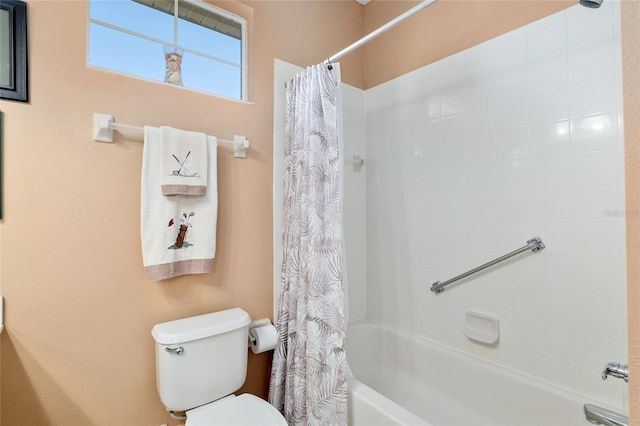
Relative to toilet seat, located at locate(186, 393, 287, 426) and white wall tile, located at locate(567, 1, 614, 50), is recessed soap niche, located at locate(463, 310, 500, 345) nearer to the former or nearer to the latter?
toilet seat, located at locate(186, 393, 287, 426)

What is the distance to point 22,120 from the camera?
3.79 ft

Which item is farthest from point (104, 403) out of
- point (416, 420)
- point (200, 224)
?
point (416, 420)

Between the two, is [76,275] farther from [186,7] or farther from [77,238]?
[186,7]

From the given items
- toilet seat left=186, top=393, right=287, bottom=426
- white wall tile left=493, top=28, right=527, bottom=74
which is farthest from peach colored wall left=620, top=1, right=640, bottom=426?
white wall tile left=493, top=28, right=527, bottom=74

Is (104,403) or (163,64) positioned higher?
(163,64)

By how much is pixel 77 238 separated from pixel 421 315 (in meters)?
1.89

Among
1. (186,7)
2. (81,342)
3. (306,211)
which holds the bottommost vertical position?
(81,342)

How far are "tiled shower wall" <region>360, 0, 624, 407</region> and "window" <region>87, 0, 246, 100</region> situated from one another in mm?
1093

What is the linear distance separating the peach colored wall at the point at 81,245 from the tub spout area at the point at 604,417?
57.1 inches

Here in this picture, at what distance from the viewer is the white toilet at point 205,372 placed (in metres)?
1.28

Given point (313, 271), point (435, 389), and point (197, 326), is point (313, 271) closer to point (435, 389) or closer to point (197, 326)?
point (197, 326)

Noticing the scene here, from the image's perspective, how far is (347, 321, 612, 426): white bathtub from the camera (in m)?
1.35

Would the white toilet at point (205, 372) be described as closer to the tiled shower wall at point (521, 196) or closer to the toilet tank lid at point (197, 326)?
the toilet tank lid at point (197, 326)

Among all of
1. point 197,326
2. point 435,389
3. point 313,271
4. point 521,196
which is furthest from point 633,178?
point 435,389
